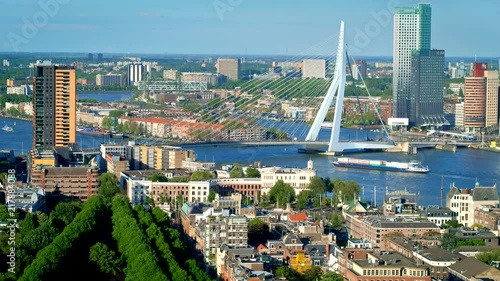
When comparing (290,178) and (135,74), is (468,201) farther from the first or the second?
(135,74)

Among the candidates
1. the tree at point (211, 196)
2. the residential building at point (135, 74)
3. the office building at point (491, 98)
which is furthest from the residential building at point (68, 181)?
the residential building at point (135, 74)

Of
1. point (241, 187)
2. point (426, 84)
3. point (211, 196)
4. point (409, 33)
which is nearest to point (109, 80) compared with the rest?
point (409, 33)

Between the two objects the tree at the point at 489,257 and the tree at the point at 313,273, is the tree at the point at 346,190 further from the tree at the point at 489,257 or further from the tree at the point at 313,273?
the tree at the point at 313,273

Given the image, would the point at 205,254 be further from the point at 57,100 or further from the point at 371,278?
the point at 57,100

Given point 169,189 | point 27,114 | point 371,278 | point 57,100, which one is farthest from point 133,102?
point 371,278

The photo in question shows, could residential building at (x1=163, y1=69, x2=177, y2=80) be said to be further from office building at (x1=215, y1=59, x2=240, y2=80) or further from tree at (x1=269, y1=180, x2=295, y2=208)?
tree at (x1=269, y1=180, x2=295, y2=208)

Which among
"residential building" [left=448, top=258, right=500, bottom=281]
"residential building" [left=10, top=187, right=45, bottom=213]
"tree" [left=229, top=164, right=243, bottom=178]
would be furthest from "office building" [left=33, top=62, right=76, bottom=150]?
"residential building" [left=448, top=258, right=500, bottom=281]
